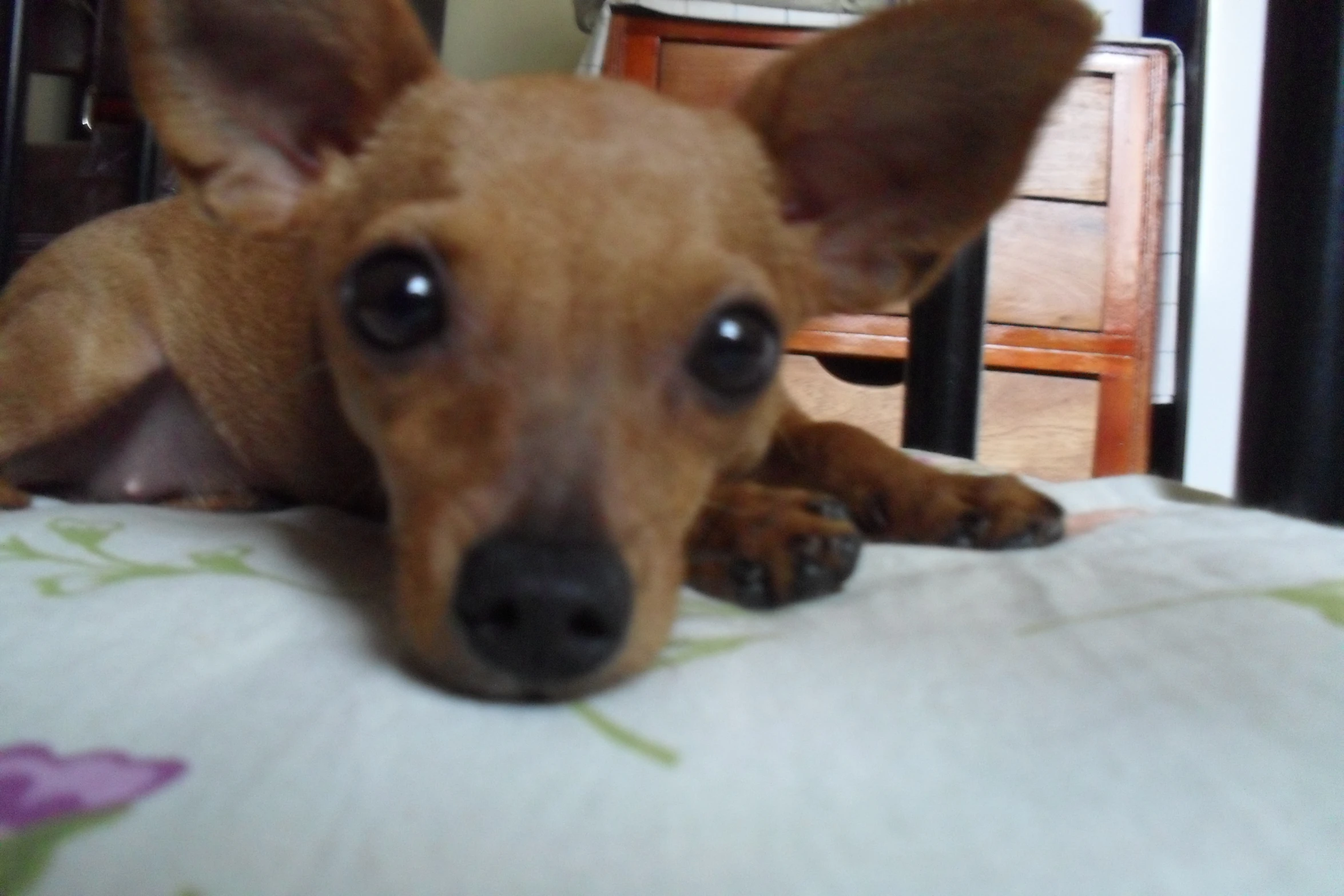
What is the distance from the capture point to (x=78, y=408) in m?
1.49

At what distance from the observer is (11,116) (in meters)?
1.79

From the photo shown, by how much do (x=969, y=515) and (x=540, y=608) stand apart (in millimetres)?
610

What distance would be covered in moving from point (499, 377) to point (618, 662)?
0.28m

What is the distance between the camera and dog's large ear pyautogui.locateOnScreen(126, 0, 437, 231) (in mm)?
1047

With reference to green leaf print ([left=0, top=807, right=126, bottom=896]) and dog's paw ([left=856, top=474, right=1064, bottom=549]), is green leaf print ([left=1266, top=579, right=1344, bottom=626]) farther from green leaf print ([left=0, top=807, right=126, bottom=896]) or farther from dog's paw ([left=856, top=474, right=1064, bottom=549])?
green leaf print ([left=0, top=807, right=126, bottom=896])

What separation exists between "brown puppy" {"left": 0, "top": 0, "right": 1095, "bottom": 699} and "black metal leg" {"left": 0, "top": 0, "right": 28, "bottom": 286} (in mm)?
499

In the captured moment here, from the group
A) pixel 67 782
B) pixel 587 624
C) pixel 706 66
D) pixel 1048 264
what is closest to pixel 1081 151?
pixel 1048 264

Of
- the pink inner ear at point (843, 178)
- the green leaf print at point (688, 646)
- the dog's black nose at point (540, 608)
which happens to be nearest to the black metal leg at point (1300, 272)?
the pink inner ear at point (843, 178)

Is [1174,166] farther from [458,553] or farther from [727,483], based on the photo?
[458,553]

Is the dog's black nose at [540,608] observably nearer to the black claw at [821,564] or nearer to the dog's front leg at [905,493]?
the black claw at [821,564]

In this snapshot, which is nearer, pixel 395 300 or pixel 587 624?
pixel 587 624

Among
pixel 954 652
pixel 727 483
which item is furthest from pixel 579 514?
pixel 727 483

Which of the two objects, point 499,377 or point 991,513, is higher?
point 499,377

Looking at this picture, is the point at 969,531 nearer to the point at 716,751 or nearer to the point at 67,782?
the point at 716,751
